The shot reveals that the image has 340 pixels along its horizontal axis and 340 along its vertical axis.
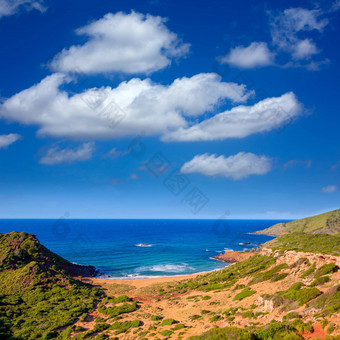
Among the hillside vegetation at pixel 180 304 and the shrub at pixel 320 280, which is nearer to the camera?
the hillside vegetation at pixel 180 304

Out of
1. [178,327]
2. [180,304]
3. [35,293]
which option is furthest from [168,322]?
[35,293]

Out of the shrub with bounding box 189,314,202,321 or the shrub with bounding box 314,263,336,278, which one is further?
the shrub with bounding box 189,314,202,321

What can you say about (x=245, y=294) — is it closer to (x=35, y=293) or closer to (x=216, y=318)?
(x=216, y=318)

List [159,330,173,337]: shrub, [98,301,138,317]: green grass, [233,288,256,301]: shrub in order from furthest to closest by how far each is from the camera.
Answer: [98,301,138,317]: green grass
[233,288,256,301]: shrub
[159,330,173,337]: shrub

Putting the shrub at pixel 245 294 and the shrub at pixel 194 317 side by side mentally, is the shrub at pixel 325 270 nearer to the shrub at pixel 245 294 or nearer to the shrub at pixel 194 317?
the shrub at pixel 245 294

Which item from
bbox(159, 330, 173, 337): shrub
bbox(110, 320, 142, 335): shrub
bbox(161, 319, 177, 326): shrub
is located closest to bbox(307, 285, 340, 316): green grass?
bbox(159, 330, 173, 337): shrub

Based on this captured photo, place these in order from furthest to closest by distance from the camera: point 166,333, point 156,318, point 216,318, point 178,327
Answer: point 156,318
point 178,327
point 216,318
point 166,333

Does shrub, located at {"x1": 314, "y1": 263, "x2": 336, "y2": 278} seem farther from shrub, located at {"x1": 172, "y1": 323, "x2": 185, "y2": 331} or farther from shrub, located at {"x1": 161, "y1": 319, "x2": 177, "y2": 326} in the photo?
shrub, located at {"x1": 161, "y1": 319, "x2": 177, "y2": 326}

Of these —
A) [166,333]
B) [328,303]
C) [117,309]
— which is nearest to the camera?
[328,303]

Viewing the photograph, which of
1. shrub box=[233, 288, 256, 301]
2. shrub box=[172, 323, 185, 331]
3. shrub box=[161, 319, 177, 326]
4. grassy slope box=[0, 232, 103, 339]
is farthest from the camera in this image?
grassy slope box=[0, 232, 103, 339]

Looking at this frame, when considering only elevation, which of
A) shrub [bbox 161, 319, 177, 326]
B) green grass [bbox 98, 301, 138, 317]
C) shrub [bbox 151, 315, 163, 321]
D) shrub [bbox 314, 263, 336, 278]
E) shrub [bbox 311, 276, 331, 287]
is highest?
shrub [bbox 314, 263, 336, 278]

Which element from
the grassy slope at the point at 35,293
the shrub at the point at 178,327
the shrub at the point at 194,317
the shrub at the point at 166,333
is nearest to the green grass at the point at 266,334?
the shrub at the point at 166,333

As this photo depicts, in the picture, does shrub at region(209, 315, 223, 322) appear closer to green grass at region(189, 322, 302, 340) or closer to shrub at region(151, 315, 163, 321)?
green grass at region(189, 322, 302, 340)

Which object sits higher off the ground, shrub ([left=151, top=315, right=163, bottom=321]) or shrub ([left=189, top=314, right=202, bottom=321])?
shrub ([left=189, top=314, right=202, bottom=321])
